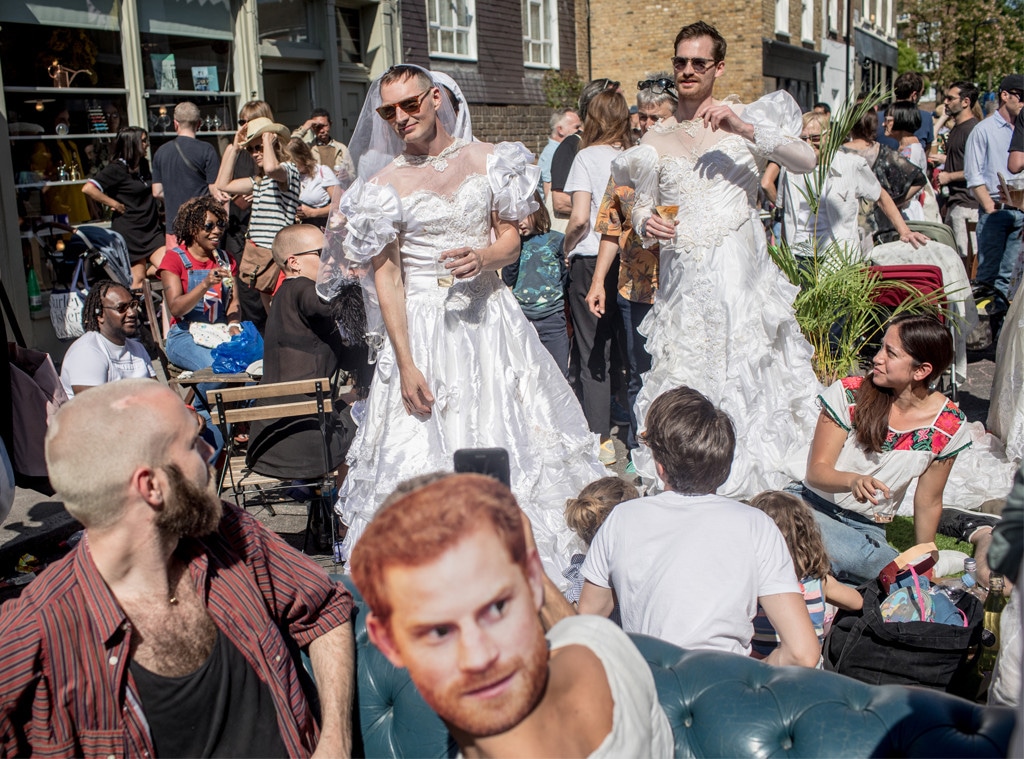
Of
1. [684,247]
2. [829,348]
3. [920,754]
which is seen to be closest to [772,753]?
[920,754]

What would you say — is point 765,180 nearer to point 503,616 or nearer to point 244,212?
point 244,212

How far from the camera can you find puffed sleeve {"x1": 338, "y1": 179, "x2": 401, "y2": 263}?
3.86 m

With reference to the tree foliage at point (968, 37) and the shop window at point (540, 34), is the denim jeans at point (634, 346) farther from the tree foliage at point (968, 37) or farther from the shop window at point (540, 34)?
the tree foliage at point (968, 37)

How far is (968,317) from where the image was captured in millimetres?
6902

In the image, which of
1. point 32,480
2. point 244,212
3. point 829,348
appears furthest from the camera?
point 244,212

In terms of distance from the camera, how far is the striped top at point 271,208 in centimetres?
763

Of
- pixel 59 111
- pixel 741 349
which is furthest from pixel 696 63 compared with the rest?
pixel 59 111

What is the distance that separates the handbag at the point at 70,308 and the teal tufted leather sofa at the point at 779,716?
6.53m

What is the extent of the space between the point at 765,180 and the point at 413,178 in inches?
218

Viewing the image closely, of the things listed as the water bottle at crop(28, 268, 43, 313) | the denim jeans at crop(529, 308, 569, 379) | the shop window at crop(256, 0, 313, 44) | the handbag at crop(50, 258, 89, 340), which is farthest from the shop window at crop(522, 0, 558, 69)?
the denim jeans at crop(529, 308, 569, 379)

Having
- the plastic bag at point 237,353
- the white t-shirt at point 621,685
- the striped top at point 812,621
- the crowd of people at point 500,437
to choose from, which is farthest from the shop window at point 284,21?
the white t-shirt at point 621,685

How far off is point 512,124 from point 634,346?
12.7m

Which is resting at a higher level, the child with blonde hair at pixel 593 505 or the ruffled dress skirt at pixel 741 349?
the ruffled dress skirt at pixel 741 349

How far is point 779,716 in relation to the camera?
214cm
